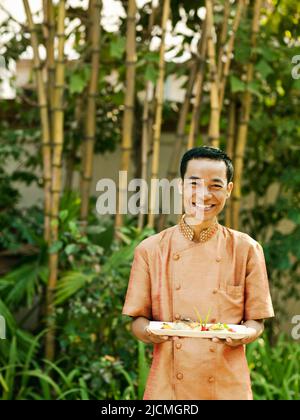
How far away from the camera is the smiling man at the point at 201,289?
5.15 ft

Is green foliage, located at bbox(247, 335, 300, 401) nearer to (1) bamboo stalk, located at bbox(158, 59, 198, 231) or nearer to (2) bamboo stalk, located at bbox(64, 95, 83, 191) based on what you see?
(1) bamboo stalk, located at bbox(158, 59, 198, 231)

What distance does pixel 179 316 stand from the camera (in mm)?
1573

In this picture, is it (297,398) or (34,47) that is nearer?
(297,398)

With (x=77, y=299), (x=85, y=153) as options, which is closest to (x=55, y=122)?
(x=85, y=153)

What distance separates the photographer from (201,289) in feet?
5.12

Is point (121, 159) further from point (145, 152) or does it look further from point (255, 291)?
point (255, 291)

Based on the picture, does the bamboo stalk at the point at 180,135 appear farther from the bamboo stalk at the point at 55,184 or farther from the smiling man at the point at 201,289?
the smiling man at the point at 201,289

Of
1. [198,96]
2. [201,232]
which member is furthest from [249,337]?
[198,96]

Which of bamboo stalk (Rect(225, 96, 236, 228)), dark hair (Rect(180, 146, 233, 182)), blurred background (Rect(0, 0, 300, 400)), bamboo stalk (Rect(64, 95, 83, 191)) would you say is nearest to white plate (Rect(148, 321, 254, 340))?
dark hair (Rect(180, 146, 233, 182))

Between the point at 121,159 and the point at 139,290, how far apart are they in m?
1.71

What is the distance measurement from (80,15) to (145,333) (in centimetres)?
255

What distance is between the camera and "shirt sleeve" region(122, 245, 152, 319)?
5.30ft

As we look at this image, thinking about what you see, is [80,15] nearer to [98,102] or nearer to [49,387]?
[98,102]
